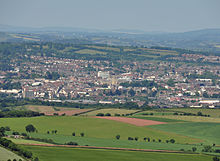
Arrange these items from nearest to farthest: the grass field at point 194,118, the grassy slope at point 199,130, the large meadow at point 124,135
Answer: the large meadow at point 124,135, the grassy slope at point 199,130, the grass field at point 194,118

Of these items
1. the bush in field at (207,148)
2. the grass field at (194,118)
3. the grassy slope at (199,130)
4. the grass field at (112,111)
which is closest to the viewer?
the bush in field at (207,148)

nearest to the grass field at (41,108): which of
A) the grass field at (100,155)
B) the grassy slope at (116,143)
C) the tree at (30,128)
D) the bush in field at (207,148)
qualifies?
the tree at (30,128)

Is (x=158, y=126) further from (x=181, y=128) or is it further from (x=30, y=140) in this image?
(x=30, y=140)

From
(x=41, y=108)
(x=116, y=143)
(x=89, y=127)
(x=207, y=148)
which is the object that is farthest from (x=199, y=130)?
(x=41, y=108)

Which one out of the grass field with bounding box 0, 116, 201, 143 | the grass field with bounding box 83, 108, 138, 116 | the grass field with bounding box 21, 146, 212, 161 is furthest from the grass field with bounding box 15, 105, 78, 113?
the grass field with bounding box 21, 146, 212, 161

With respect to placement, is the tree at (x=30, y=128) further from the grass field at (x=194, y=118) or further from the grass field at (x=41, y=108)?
the grass field at (x=41, y=108)

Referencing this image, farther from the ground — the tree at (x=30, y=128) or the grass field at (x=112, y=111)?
the tree at (x=30, y=128)

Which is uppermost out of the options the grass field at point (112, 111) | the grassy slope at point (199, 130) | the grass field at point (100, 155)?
the grass field at point (100, 155)

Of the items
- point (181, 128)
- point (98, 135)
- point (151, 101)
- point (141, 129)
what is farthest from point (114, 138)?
point (151, 101)
